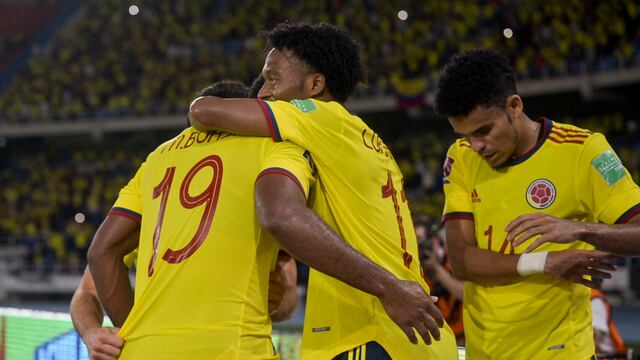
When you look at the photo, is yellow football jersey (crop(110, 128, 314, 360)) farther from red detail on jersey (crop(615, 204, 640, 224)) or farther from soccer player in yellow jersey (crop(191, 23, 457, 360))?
red detail on jersey (crop(615, 204, 640, 224))

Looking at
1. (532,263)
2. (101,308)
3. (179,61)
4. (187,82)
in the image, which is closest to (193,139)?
(101,308)

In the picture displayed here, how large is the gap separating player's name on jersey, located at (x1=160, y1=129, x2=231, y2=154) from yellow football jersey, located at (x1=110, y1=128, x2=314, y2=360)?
44 mm

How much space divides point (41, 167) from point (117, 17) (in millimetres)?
6507

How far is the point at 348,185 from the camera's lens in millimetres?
2295

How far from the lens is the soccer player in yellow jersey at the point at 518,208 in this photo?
2.75m

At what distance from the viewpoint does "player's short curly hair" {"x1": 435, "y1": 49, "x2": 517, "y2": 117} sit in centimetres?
289

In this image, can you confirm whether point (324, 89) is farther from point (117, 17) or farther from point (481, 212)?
point (117, 17)

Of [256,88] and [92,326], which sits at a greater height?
[256,88]

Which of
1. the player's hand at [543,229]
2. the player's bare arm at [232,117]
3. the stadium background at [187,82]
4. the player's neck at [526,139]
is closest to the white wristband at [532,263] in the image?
the player's hand at [543,229]

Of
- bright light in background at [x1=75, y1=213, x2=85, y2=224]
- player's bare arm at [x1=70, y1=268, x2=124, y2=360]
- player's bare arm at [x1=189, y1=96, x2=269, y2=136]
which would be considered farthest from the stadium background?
player's bare arm at [x1=189, y1=96, x2=269, y2=136]

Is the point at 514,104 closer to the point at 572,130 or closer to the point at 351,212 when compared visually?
the point at 572,130

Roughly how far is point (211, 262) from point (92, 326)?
67 centimetres

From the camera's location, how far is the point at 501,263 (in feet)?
9.25

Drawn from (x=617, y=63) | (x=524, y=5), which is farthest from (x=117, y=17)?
(x=617, y=63)
